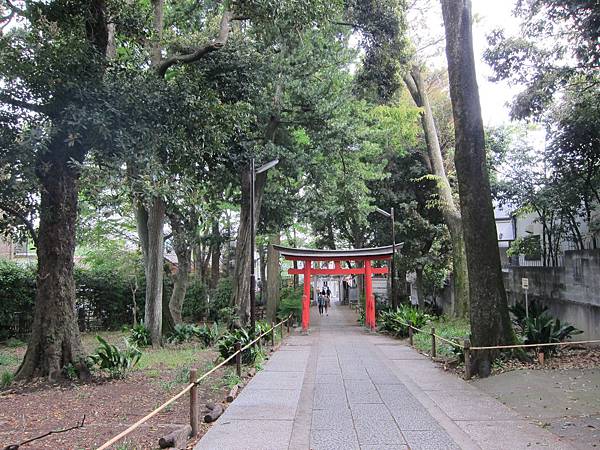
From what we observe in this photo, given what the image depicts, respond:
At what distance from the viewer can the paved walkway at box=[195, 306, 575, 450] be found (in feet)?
19.5

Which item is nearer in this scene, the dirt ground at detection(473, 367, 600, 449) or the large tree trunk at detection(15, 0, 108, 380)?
the dirt ground at detection(473, 367, 600, 449)

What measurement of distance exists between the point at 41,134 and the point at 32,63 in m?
1.40

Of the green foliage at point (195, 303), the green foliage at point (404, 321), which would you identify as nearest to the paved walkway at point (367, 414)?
the green foliage at point (404, 321)

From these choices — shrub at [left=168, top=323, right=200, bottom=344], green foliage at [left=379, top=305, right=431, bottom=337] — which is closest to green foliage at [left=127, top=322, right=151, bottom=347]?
shrub at [left=168, top=323, right=200, bottom=344]

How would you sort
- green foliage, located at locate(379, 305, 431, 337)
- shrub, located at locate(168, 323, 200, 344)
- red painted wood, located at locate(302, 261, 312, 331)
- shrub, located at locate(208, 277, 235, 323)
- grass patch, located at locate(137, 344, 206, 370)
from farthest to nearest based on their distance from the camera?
shrub, located at locate(208, 277, 235, 323) → red painted wood, located at locate(302, 261, 312, 331) → green foliage, located at locate(379, 305, 431, 337) → shrub, located at locate(168, 323, 200, 344) → grass patch, located at locate(137, 344, 206, 370)

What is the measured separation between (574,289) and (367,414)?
990 centimetres

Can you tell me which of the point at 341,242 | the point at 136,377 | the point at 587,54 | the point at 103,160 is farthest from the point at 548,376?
the point at 341,242

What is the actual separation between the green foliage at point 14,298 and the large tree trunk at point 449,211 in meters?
18.0

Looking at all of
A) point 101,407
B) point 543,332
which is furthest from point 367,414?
point 543,332

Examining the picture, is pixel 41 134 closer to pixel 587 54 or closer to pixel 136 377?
pixel 136 377

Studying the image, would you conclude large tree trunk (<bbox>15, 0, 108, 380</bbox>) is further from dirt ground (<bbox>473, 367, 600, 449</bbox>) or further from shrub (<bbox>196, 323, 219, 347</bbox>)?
dirt ground (<bbox>473, 367, 600, 449</bbox>)

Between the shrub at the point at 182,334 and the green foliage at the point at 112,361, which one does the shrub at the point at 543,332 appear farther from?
the shrub at the point at 182,334

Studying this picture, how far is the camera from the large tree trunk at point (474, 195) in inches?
412

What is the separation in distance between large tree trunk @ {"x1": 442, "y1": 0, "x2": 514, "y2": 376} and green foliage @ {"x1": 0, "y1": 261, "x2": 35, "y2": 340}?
61.5 ft
